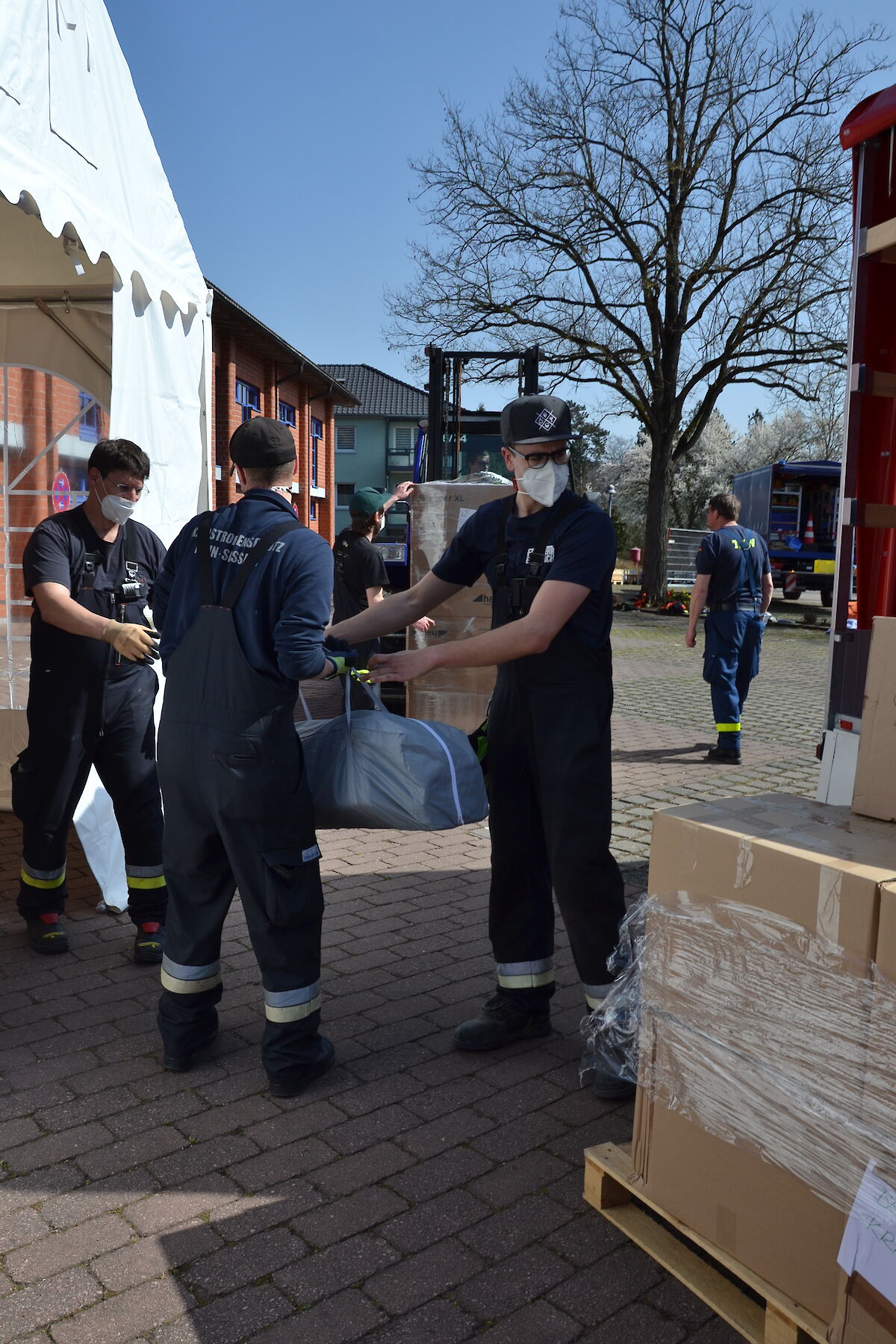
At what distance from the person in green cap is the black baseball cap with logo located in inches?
159

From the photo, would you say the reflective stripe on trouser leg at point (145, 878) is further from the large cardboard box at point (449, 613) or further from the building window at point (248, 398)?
the building window at point (248, 398)

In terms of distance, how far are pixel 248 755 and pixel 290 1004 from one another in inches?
30.8

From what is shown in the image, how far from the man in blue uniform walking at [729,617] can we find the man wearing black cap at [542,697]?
5127 millimetres

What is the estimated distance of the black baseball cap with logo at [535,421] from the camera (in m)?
3.36

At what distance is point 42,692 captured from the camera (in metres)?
4.33

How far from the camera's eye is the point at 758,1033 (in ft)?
7.05

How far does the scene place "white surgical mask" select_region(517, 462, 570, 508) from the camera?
3363mm

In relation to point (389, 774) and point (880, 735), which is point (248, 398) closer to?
point (389, 774)

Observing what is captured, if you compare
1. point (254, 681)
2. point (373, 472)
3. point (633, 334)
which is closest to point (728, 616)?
point (254, 681)

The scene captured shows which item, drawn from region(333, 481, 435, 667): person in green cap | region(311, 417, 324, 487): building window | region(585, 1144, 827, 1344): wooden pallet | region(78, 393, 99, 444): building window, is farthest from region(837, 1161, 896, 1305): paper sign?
region(311, 417, 324, 487): building window

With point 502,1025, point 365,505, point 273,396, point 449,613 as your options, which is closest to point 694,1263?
point 502,1025

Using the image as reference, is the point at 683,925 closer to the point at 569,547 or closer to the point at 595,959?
the point at 595,959

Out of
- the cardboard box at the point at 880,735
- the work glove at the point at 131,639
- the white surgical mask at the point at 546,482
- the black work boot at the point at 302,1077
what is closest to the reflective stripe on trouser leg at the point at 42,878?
the work glove at the point at 131,639

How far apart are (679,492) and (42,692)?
5500 centimetres
